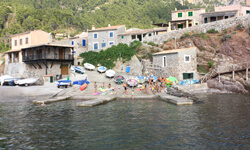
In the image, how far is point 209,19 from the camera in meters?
51.7

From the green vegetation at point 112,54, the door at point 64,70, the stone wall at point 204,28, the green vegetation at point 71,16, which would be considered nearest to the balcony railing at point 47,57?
the door at point 64,70

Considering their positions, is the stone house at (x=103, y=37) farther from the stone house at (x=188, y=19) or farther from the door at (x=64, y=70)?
the door at (x=64, y=70)

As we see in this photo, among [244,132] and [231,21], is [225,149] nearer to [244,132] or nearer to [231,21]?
[244,132]

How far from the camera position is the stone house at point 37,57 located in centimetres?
3653

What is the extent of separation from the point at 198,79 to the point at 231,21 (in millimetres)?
18392

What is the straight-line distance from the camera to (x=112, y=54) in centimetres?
4522

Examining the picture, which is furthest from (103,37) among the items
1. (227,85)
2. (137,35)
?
(227,85)

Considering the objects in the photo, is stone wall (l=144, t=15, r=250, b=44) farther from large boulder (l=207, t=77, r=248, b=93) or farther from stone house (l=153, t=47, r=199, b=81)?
large boulder (l=207, t=77, r=248, b=93)

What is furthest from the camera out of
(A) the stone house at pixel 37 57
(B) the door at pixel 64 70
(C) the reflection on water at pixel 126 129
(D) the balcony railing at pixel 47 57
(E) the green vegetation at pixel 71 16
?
(E) the green vegetation at pixel 71 16

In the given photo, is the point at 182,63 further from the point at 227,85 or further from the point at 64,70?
the point at 64,70

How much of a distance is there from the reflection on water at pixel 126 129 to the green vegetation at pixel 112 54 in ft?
85.6

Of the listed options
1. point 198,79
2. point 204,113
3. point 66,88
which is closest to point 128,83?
point 66,88

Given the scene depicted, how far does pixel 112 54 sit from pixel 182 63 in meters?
14.8

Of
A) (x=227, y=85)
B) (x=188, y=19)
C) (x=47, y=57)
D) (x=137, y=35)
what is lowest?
(x=227, y=85)
